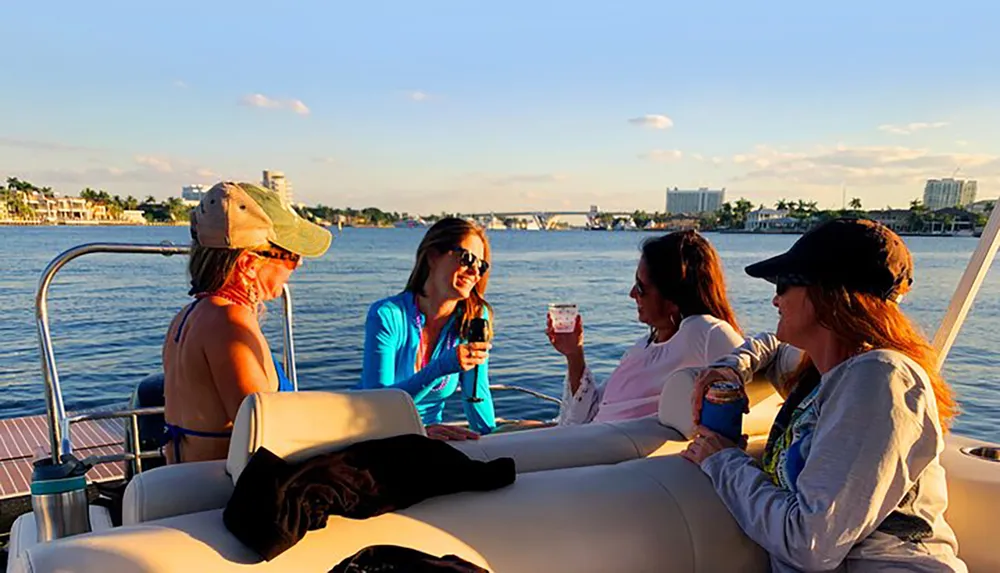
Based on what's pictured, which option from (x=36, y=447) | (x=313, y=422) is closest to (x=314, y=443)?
(x=313, y=422)

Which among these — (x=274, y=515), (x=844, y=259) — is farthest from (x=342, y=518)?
(x=844, y=259)

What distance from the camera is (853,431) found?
4.71 ft

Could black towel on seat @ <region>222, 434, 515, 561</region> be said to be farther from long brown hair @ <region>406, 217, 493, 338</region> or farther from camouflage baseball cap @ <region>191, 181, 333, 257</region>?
long brown hair @ <region>406, 217, 493, 338</region>

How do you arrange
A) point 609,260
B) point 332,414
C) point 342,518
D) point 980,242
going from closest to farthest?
point 342,518, point 332,414, point 980,242, point 609,260

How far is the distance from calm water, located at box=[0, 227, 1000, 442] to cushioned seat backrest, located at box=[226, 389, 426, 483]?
1.47m

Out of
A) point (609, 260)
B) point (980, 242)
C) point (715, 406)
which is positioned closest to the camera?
point (715, 406)

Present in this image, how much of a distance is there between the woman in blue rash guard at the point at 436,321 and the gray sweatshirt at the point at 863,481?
146 cm

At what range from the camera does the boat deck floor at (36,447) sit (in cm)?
420

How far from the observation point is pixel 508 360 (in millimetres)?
12164

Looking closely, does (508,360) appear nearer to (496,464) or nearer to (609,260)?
(496,464)

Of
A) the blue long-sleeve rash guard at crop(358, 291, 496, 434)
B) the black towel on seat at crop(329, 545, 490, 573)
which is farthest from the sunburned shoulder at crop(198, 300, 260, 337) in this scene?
the blue long-sleeve rash guard at crop(358, 291, 496, 434)

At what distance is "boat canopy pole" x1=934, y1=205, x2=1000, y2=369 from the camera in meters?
2.52

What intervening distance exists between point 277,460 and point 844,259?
131 cm

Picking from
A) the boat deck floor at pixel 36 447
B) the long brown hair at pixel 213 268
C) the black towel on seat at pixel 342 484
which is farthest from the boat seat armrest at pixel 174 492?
the boat deck floor at pixel 36 447
